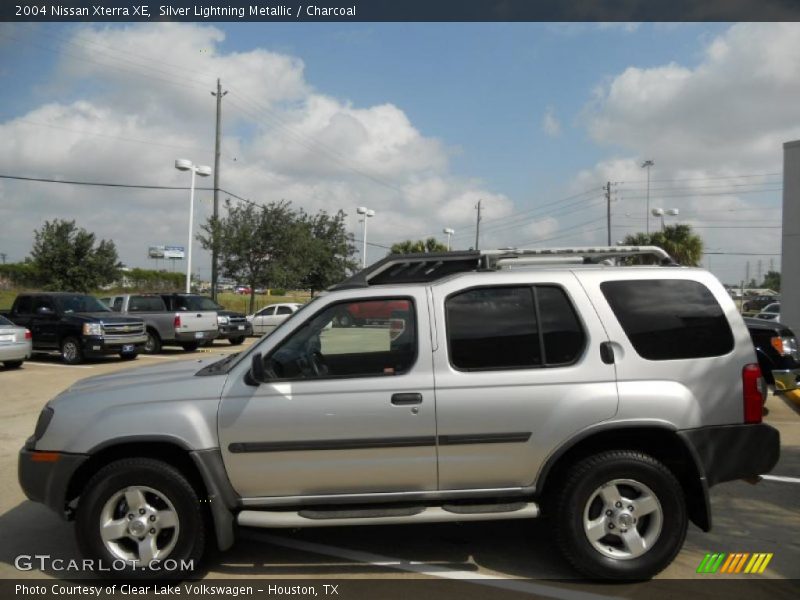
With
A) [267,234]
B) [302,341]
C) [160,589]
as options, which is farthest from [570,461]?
[267,234]

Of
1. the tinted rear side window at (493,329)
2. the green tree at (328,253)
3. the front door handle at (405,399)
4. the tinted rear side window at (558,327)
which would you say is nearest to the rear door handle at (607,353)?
the tinted rear side window at (558,327)

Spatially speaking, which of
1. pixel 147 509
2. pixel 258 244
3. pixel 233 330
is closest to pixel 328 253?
pixel 258 244

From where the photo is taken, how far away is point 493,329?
4.06 metres

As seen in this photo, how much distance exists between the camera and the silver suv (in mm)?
3848

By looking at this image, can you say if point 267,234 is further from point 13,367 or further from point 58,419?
point 58,419

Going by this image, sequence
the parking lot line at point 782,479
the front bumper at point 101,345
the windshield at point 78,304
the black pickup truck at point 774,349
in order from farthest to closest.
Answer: the windshield at point 78,304 < the front bumper at point 101,345 < the black pickup truck at point 774,349 < the parking lot line at point 782,479

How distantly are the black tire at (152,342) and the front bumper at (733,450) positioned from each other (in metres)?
17.0

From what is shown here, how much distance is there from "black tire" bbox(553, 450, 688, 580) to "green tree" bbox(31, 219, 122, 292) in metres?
32.1

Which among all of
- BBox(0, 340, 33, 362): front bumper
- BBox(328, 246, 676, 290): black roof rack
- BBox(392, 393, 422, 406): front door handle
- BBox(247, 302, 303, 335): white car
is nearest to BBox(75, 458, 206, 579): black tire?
BBox(392, 393, 422, 406): front door handle

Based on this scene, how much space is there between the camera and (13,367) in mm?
15258

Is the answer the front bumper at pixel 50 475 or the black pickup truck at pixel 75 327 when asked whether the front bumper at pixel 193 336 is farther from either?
the front bumper at pixel 50 475

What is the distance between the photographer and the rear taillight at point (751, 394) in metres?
3.99

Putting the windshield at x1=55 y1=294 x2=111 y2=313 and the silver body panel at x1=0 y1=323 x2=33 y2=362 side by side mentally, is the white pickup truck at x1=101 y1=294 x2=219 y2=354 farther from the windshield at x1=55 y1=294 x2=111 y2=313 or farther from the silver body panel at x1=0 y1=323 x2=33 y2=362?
the silver body panel at x1=0 y1=323 x2=33 y2=362

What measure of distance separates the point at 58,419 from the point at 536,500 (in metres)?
3.02
